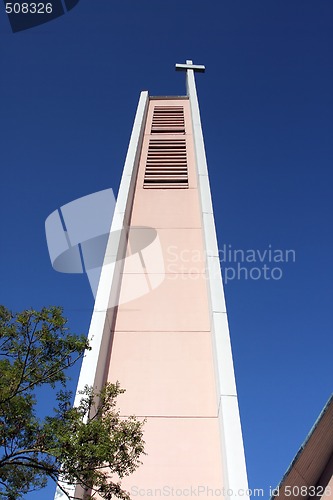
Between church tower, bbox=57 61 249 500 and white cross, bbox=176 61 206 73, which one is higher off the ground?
white cross, bbox=176 61 206 73

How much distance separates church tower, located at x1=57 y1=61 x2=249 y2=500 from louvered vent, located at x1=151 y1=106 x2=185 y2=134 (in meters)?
2.79

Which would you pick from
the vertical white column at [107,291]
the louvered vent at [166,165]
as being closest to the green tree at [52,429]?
the vertical white column at [107,291]

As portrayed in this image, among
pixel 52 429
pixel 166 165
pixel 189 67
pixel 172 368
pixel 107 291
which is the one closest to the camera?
pixel 52 429

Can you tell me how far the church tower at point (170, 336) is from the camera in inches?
275

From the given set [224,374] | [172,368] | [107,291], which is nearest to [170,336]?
[172,368]

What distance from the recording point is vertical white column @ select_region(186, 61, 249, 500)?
20.2ft

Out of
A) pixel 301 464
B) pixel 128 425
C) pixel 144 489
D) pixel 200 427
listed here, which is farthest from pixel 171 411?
pixel 128 425

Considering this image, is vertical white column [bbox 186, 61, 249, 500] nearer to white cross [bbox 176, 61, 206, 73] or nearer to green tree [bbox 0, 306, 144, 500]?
green tree [bbox 0, 306, 144, 500]

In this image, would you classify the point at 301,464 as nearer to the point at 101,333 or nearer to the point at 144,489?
the point at 144,489

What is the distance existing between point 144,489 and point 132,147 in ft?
32.1

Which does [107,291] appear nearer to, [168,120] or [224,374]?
[224,374]

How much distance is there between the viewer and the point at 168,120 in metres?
17.4

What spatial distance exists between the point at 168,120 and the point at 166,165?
359 centimetres

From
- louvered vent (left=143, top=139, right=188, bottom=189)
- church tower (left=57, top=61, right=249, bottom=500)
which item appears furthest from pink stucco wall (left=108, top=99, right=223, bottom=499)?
louvered vent (left=143, top=139, right=188, bottom=189)
